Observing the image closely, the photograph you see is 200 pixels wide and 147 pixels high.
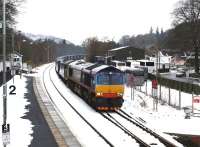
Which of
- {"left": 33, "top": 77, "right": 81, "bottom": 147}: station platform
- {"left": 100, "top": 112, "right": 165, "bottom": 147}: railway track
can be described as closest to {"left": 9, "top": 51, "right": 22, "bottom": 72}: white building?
{"left": 33, "top": 77, "right": 81, "bottom": 147}: station platform

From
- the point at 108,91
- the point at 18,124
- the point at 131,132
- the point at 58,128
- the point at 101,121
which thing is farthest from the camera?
the point at 108,91

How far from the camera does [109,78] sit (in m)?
31.8

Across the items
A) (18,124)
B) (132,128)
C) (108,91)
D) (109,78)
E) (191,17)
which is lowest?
(132,128)

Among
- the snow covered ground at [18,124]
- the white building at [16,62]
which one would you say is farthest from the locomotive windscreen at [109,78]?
the white building at [16,62]

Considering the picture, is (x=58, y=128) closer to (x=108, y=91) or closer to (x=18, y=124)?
(x=18, y=124)

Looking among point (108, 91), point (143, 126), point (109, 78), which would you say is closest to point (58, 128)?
point (143, 126)

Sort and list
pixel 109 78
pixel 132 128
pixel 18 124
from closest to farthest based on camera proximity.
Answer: pixel 18 124 < pixel 132 128 < pixel 109 78

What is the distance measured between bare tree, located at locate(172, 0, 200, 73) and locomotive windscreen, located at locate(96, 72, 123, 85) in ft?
152

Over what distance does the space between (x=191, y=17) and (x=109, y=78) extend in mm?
50623

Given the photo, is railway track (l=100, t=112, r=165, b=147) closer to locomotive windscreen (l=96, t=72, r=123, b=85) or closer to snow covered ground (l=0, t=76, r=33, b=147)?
locomotive windscreen (l=96, t=72, r=123, b=85)

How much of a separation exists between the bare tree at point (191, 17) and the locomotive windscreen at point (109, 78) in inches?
1824

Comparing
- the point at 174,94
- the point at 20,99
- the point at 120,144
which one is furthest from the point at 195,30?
the point at 120,144

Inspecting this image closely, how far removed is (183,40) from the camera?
77438 millimetres

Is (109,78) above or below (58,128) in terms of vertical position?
above
